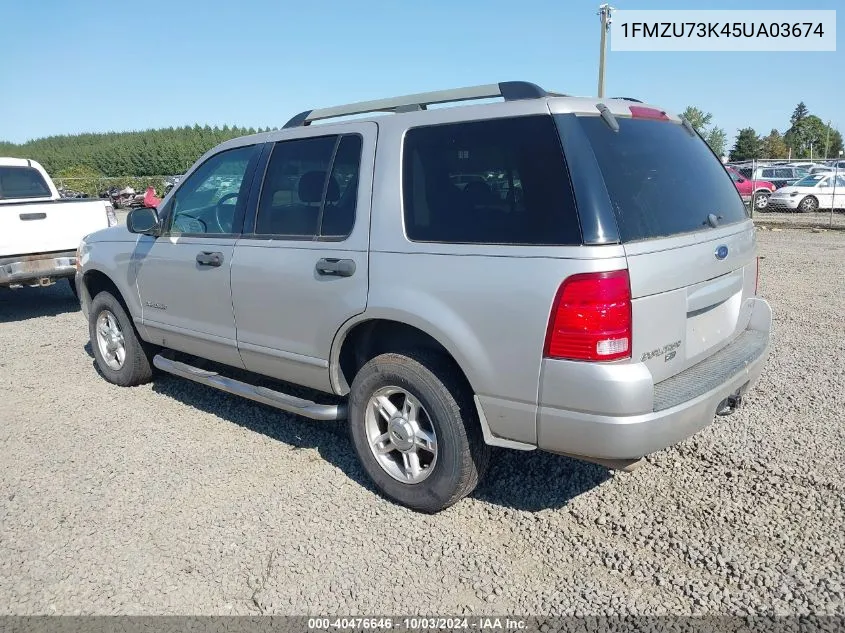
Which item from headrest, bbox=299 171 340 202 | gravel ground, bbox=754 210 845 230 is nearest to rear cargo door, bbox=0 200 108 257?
headrest, bbox=299 171 340 202

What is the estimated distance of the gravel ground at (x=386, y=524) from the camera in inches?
109

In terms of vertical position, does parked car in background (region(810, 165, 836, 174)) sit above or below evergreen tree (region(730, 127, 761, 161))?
below

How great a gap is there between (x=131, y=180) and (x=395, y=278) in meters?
50.7

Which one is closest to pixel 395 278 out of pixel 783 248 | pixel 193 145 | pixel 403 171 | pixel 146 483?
pixel 403 171

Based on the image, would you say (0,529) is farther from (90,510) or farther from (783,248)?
(783,248)

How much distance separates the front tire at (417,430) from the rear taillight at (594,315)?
0.72 meters

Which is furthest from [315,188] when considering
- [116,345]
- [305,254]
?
[116,345]

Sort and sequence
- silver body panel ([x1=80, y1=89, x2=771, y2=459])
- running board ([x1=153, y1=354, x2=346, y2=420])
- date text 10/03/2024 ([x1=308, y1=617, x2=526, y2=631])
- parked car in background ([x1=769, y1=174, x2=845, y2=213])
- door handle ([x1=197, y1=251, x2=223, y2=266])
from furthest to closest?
1. parked car in background ([x1=769, y1=174, x2=845, y2=213])
2. door handle ([x1=197, y1=251, x2=223, y2=266])
3. running board ([x1=153, y1=354, x2=346, y2=420])
4. silver body panel ([x1=80, y1=89, x2=771, y2=459])
5. date text 10/03/2024 ([x1=308, y1=617, x2=526, y2=631])

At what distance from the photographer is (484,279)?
2889mm

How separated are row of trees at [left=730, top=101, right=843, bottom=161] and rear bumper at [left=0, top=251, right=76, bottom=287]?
83765 mm

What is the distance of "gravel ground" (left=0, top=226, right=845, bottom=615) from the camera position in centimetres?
277

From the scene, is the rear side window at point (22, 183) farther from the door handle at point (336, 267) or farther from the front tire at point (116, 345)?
the door handle at point (336, 267)

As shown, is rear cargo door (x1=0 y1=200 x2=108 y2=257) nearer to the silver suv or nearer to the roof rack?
the silver suv

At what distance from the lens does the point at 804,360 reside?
5.55 m
